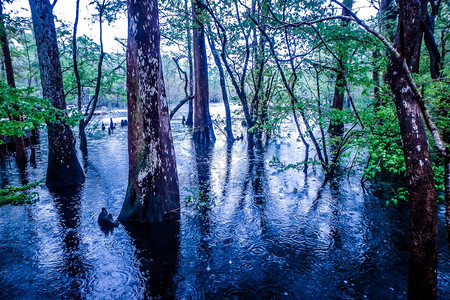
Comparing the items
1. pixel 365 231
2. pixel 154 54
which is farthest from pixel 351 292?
pixel 154 54

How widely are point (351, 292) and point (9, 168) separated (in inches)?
577

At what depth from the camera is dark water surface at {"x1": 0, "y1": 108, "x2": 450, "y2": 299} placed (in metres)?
3.75

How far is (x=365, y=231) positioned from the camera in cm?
537

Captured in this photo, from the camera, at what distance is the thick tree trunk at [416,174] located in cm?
233

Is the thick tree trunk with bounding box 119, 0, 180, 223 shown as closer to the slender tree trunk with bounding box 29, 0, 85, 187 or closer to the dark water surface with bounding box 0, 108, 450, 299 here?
the dark water surface with bounding box 0, 108, 450, 299

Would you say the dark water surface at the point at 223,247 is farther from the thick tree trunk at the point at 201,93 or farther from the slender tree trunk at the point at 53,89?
the thick tree trunk at the point at 201,93

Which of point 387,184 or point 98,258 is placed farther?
point 387,184

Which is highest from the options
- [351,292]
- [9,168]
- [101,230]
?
[9,168]

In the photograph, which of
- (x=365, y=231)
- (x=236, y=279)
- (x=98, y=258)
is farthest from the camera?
(x=365, y=231)

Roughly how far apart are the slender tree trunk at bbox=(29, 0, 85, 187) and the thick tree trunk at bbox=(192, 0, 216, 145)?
8217 mm

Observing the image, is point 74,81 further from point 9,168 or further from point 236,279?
point 236,279

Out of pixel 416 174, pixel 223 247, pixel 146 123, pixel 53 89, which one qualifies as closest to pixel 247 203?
pixel 223 247

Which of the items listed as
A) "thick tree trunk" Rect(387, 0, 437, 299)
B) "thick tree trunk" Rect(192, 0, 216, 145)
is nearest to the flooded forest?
"thick tree trunk" Rect(387, 0, 437, 299)

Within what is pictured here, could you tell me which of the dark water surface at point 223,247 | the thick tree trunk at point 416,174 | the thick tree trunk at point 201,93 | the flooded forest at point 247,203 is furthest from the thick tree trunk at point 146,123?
the thick tree trunk at point 201,93
